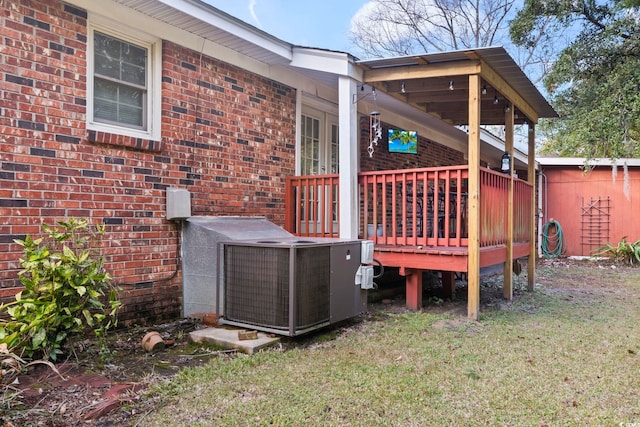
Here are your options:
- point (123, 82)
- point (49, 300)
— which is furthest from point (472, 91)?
point (49, 300)

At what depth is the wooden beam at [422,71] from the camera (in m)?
5.17

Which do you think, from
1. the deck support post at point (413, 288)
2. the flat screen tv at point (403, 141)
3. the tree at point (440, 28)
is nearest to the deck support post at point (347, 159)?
the deck support post at point (413, 288)

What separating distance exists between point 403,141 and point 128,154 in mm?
5716

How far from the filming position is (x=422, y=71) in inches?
214

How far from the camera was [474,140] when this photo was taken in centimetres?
515

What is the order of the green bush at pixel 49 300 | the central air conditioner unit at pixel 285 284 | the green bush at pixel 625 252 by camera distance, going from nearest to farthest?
the green bush at pixel 49 300 → the central air conditioner unit at pixel 285 284 → the green bush at pixel 625 252

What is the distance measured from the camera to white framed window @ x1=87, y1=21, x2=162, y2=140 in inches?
168

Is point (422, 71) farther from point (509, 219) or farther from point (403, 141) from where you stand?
point (403, 141)

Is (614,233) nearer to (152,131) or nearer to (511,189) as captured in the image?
(511,189)

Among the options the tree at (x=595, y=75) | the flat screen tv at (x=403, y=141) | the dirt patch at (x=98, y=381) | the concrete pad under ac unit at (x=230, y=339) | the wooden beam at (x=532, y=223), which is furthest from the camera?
the tree at (x=595, y=75)

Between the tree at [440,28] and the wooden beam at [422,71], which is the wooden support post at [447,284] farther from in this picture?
the tree at [440,28]

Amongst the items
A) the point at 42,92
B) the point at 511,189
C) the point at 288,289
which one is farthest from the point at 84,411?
the point at 511,189

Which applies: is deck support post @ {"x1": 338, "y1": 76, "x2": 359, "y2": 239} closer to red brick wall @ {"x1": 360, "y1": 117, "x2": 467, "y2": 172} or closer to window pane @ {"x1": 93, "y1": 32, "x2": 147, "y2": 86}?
window pane @ {"x1": 93, "y1": 32, "x2": 147, "y2": 86}

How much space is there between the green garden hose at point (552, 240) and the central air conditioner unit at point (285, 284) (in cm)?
1066
